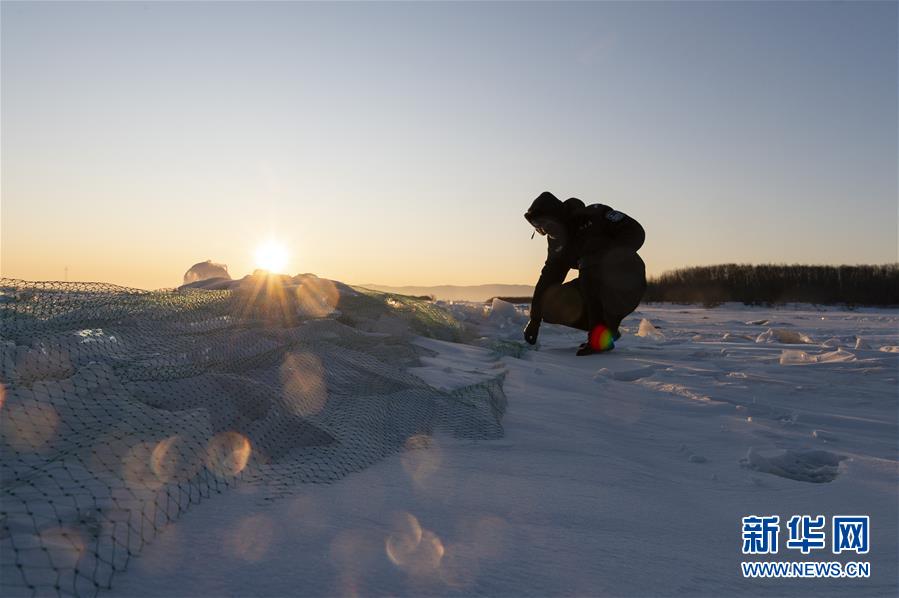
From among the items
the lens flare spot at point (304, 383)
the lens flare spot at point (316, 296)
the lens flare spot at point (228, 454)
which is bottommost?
the lens flare spot at point (228, 454)

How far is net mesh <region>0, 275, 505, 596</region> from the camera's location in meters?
1.09

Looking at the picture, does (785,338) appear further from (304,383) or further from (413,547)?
(413,547)

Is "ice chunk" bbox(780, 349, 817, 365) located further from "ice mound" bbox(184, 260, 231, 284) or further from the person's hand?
"ice mound" bbox(184, 260, 231, 284)

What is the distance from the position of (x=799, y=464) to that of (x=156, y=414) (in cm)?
223

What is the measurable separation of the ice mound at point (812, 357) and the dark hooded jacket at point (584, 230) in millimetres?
1522

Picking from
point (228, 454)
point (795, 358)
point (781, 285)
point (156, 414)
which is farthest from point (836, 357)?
point (781, 285)

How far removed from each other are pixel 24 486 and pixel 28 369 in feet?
3.04

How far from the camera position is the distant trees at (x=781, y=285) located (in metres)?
16.6

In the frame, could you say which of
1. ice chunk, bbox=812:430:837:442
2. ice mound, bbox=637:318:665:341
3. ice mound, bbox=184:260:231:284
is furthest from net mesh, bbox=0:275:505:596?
ice mound, bbox=637:318:665:341

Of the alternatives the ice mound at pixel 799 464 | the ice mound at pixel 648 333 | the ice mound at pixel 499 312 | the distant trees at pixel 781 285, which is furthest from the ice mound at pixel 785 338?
the distant trees at pixel 781 285

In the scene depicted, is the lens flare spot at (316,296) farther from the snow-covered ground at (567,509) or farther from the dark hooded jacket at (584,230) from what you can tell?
the dark hooded jacket at (584,230)

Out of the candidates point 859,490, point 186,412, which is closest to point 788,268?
point 859,490

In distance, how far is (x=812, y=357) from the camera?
178 inches

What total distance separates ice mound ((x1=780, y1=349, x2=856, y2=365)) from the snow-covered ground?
1375 mm
